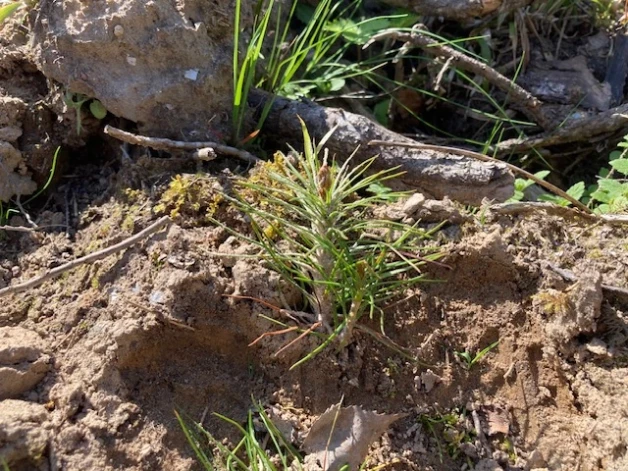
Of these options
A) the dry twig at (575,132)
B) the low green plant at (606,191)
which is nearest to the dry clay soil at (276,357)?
the low green plant at (606,191)

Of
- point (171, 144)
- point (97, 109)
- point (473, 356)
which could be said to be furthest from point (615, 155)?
point (97, 109)

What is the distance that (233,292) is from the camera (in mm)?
1798

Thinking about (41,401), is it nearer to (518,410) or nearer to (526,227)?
(518,410)

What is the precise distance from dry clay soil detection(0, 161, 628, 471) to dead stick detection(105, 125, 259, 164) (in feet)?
0.48

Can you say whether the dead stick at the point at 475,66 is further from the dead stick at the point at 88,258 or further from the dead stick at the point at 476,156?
the dead stick at the point at 88,258

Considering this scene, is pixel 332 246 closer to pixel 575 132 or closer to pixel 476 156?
pixel 476 156

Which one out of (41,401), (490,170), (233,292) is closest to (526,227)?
(490,170)

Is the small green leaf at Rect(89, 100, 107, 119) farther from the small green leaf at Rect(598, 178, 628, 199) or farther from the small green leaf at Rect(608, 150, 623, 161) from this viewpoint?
the small green leaf at Rect(608, 150, 623, 161)

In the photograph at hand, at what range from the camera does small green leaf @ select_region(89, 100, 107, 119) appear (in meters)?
2.07

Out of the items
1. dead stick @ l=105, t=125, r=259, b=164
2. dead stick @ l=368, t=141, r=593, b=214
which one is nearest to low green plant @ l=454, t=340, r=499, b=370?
dead stick @ l=368, t=141, r=593, b=214

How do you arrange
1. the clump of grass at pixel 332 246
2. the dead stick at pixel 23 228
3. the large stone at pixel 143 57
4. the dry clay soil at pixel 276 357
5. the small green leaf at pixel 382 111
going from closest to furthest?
the dry clay soil at pixel 276 357, the clump of grass at pixel 332 246, the dead stick at pixel 23 228, the large stone at pixel 143 57, the small green leaf at pixel 382 111

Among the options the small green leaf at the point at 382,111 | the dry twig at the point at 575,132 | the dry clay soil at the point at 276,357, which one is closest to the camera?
the dry clay soil at the point at 276,357

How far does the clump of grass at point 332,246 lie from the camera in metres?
1.75

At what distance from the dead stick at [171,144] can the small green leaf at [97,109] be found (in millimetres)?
95
